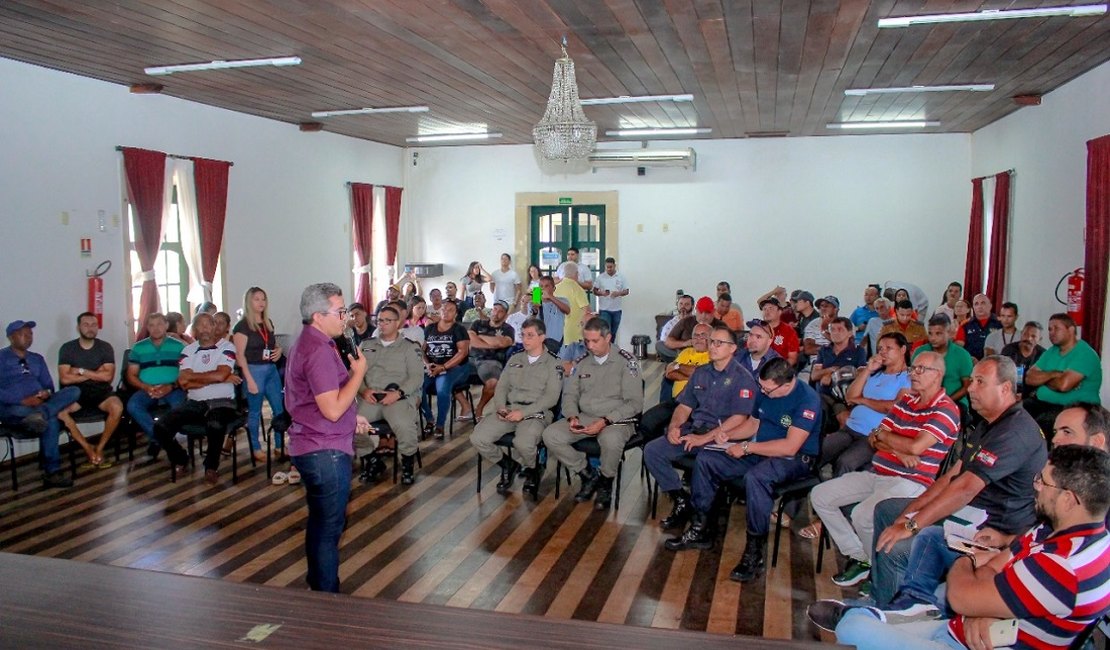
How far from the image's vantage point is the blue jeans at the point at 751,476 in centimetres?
438

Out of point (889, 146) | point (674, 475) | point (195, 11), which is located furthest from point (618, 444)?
point (889, 146)

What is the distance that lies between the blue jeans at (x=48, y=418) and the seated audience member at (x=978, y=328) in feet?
25.9

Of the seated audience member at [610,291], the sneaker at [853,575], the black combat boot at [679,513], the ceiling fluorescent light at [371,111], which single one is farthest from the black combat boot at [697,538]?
the seated audience member at [610,291]

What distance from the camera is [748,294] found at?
39.8ft

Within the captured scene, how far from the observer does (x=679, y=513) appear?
16.8 ft

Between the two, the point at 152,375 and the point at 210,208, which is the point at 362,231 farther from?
the point at 152,375

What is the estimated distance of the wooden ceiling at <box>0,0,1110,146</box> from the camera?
500 centimetres

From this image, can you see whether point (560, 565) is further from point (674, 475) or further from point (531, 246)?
point (531, 246)

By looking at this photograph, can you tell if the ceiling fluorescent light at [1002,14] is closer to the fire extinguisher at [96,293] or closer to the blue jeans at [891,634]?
the blue jeans at [891,634]

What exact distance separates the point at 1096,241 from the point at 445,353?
5580 millimetres

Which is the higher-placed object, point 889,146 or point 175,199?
point 889,146

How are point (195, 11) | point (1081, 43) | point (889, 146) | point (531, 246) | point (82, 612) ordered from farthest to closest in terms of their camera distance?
1. point (531, 246)
2. point (889, 146)
3. point (1081, 43)
4. point (195, 11)
5. point (82, 612)

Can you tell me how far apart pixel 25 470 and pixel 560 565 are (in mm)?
4523

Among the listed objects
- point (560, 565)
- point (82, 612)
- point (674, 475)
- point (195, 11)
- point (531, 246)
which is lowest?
point (560, 565)
